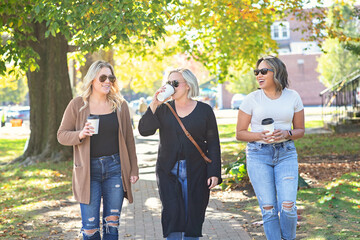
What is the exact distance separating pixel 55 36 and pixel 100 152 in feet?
20.8

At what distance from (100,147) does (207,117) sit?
3.18 feet

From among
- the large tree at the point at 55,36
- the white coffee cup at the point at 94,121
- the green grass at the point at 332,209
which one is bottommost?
the green grass at the point at 332,209

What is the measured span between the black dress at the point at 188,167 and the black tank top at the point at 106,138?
1.18 ft

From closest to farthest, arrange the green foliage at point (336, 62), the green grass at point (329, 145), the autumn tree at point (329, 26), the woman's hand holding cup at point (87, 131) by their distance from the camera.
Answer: the woman's hand holding cup at point (87, 131)
the autumn tree at point (329, 26)
the green grass at point (329, 145)
the green foliage at point (336, 62)

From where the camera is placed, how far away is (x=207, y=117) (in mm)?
4824

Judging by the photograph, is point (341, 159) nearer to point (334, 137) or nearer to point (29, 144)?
point (334, 137)

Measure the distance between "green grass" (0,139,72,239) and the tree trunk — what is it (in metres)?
0.70

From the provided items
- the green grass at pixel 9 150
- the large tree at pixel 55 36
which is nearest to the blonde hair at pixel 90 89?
the large tree at pixel 55 36

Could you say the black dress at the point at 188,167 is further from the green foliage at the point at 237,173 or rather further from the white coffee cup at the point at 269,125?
the green foliage at the point at 237,173

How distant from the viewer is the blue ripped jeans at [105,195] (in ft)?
15.8

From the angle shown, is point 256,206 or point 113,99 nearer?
point 113,99

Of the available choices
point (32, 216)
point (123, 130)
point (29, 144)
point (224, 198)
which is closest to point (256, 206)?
point (224, 198)

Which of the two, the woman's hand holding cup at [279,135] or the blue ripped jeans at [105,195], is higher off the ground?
the woman's hand holding cup at [279,135]

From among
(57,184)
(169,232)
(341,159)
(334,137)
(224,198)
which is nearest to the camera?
(169,232)
